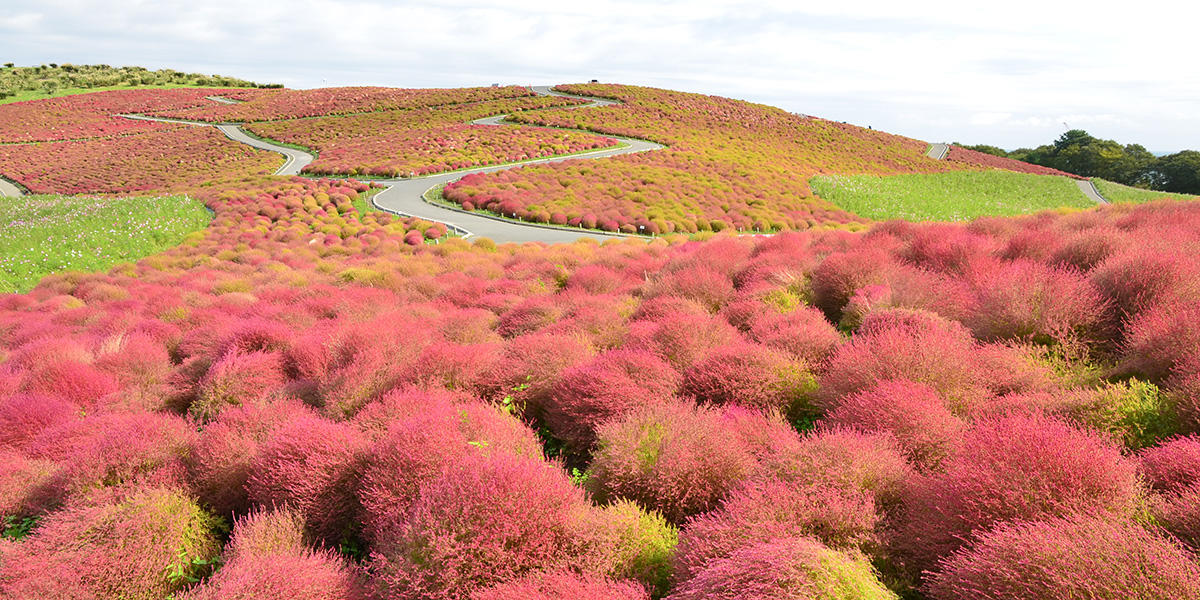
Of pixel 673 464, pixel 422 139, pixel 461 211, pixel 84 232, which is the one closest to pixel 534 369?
pixel 673 464

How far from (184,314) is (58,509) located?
6.85m

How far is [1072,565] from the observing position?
82.8 inches

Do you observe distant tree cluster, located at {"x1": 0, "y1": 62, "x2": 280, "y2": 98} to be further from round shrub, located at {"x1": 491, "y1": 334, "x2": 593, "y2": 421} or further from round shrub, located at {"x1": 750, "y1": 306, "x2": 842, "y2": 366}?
round shrub, located at {"x1": 750, "y1": 306, "x2": 842, "y2": 366}

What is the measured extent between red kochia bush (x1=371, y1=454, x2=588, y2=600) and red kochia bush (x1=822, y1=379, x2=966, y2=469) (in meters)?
1.90

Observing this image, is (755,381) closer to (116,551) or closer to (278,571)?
(278,571)

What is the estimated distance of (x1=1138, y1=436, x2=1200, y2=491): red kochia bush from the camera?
265 centimetres

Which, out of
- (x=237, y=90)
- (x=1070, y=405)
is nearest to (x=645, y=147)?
(x=1070, y=405)

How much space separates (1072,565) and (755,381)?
2.53 meters

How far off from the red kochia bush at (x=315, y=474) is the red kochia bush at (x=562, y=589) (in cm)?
161

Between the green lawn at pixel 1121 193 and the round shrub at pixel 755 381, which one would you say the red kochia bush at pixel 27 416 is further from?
the green lawn at pixel 1121 193

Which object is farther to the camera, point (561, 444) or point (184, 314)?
point (184, 314)

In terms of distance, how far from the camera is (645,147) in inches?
1854

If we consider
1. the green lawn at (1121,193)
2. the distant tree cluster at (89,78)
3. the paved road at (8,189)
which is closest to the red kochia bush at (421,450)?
the green lawn at (1121,193)

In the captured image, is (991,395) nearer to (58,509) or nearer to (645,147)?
(58,509)
